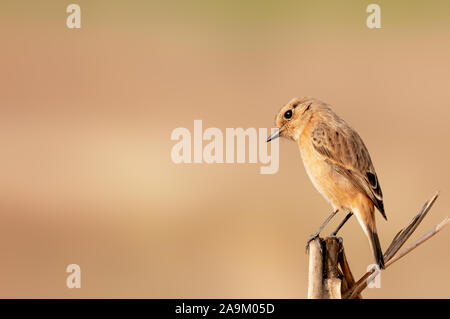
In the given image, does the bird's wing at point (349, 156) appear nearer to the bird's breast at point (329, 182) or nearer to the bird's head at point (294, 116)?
the bird's breast at point (329, 182)

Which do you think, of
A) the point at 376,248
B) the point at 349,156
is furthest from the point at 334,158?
the point at 376,248

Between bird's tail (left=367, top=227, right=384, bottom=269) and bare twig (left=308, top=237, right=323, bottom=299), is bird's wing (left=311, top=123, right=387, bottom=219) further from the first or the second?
bare twig (left=308, top=237, right=323, bottom=299)

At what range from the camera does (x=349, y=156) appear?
4852mm

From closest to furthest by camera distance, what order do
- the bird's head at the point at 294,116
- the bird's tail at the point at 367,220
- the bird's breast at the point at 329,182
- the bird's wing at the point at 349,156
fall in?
1. the bird's tail at the point at 367,220
2. the bird's wing at the point at 349,156
3. the bird's breast at the point at 329,182
4. the bird's head at the point at 294,116

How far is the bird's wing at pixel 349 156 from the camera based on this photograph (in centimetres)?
477

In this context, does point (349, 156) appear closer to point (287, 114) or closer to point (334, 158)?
point (334, 158)

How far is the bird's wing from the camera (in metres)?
4.77

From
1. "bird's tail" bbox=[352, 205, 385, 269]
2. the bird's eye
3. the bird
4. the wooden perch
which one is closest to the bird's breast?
the bird

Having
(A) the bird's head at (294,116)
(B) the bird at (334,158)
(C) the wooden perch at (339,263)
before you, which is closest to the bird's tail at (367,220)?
(B) the bird at (334,158)

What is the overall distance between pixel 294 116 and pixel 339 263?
1.64m

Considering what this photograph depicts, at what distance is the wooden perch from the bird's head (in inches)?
58.2

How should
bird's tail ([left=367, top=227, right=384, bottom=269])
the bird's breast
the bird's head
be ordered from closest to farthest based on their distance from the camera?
bird's tail ([left=367, top=227, right=384, bottom=269]), the bird's breast, the bird's head

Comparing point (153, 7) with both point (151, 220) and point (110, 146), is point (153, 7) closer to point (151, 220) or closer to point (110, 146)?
point (110, 146)

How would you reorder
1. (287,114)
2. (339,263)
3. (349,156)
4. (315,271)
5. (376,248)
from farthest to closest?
(287,114)
(349,156)
(376,248)
(339,263)
(315,271)
